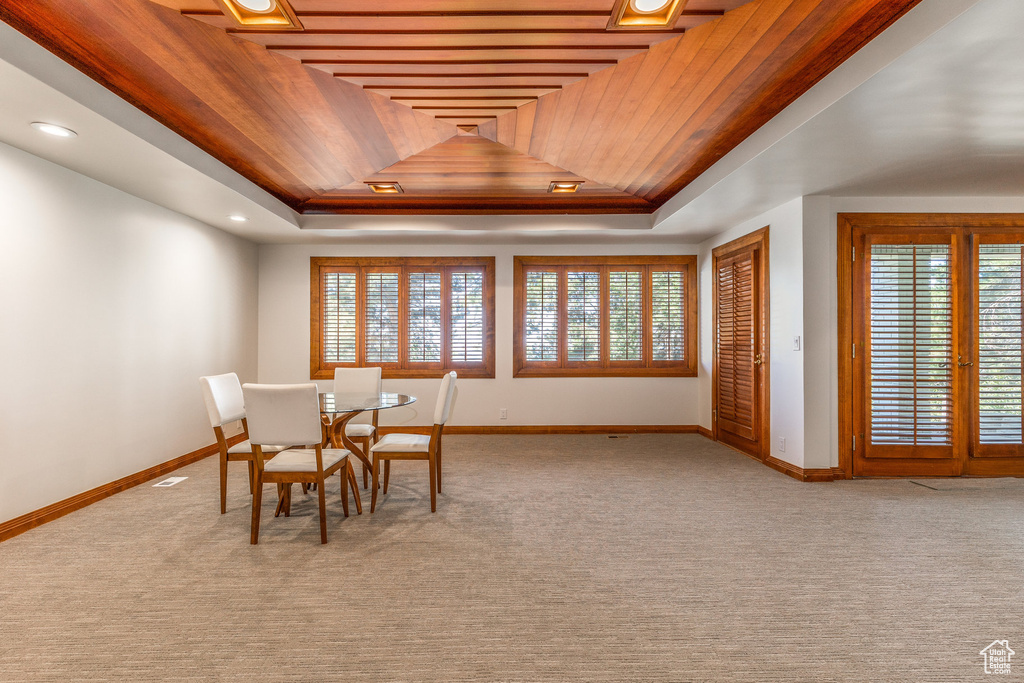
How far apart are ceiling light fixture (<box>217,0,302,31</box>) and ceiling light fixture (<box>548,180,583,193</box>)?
8.73 feet

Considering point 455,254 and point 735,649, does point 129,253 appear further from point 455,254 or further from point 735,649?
point 735,649

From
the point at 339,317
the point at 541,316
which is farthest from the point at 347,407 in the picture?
the point at 541,316

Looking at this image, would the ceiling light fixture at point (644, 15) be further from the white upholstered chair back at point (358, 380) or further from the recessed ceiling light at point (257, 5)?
the white upholstered chair back at point (358, 380)

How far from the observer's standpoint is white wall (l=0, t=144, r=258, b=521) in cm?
311

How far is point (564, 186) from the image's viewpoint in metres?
4.64

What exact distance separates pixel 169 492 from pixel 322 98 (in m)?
3.17

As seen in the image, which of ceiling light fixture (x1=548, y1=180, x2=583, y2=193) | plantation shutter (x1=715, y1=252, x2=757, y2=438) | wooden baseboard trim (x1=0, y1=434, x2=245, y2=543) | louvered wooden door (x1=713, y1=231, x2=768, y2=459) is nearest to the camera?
wooden baseboard trim (x1=0, y1=434, x2=245, y2=543)

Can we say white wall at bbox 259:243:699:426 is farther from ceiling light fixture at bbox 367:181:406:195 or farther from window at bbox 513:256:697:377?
ceiling light fixture at bbox 367:181:406:195

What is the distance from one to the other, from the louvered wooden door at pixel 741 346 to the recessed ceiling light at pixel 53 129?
5.30 m

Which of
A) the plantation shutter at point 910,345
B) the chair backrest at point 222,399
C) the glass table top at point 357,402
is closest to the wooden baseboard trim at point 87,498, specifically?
the chair backrest at point 222,399

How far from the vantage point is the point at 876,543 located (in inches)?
114

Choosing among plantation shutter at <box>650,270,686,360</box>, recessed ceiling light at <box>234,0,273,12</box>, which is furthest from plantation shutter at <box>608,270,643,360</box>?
recessed ceiling light at <box>234,0,273,12</box>

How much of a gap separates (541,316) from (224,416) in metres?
3.70

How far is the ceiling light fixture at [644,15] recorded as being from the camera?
83.5 inches
